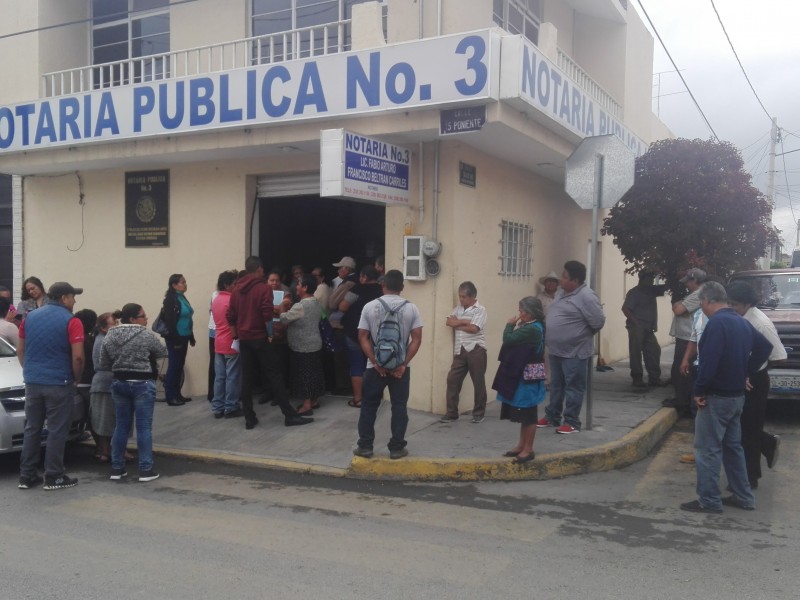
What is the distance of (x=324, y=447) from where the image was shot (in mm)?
7812

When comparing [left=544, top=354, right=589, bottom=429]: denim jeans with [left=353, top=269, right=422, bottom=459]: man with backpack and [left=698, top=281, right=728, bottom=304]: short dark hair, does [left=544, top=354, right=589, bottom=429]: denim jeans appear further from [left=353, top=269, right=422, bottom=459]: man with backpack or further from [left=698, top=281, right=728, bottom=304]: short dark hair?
[left=698, top=281, right=728, bottom=304]: short dark hair

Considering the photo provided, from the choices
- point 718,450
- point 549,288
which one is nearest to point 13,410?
point 718,450

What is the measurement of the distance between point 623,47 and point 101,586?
12.3 m

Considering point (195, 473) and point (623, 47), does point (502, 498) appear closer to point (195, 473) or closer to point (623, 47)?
point (195, 473)

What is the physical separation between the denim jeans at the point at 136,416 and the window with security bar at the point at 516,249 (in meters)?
4.97

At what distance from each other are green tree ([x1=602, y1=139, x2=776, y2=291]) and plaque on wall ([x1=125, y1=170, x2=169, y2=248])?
6587 millimetres

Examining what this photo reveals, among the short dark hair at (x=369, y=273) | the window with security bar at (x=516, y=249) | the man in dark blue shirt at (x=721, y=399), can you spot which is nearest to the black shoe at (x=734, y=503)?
the man in dark blue shirt at (x=721, y=399)

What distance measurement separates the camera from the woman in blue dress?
668cm

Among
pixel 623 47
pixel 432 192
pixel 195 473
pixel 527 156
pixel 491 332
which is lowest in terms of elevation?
pixel 195 473

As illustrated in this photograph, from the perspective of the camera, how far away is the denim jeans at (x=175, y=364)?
9547mm

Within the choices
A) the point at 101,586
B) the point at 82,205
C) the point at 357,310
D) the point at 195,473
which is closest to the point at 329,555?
the point at 101,586

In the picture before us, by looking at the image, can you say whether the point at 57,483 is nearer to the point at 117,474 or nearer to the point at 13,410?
the point at 117,474

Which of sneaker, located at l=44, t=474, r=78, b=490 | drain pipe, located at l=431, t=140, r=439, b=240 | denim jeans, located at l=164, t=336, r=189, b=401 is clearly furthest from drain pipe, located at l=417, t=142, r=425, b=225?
sneaker, located at l=44, t=474, r=78, b=490

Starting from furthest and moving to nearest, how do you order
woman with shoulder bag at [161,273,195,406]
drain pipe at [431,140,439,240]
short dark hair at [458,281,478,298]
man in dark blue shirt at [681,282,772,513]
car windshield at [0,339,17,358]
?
woman with shoulder bag at [161,273,195,406] < drain pipe at [431,140,439,240] < short dark hair at [458,281,478,298] < car windshield at [0,339,17,358] < man in dark blue shirt at [681,282,772,513]
